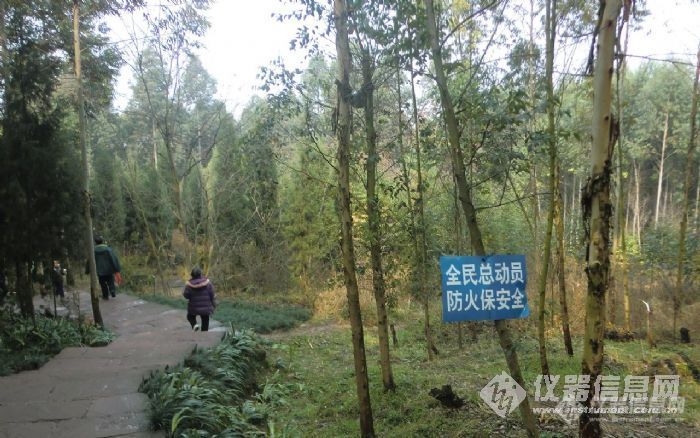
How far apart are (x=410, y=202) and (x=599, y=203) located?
12.9 feet

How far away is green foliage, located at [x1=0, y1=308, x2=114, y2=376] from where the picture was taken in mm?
5664

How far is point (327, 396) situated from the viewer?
5883mm

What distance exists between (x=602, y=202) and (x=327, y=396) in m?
4.46

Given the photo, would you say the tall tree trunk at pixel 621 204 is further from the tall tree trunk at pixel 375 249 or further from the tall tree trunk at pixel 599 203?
the tall tree trunk at pixel 599 203

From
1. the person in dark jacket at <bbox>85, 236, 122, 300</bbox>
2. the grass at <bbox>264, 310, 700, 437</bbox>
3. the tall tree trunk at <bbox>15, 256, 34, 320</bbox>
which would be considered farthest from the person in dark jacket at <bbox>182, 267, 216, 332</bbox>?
the person in dark jacket at <bbox>85, 236, 122, 300</bbox>

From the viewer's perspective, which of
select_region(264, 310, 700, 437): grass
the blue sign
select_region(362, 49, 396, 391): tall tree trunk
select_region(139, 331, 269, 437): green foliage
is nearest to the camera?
the blue sign

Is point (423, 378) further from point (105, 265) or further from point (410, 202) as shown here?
point (105, 265)

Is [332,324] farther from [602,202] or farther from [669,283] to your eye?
[602,202]

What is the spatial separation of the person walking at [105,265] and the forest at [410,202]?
114 cm

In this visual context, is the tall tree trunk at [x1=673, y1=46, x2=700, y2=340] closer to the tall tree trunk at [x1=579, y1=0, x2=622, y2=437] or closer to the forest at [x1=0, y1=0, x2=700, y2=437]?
the forest at [x1=0, y1=0, x2=700, y2=437]

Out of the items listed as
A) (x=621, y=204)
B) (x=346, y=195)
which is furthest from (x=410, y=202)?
(x=621, y=204)

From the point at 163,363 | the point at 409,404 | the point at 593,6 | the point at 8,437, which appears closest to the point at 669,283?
the point at 593,6

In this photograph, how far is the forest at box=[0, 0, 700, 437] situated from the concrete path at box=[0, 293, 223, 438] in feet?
4.63

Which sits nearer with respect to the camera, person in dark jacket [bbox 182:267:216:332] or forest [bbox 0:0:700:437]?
forest [bbox 0:0:700:437]
